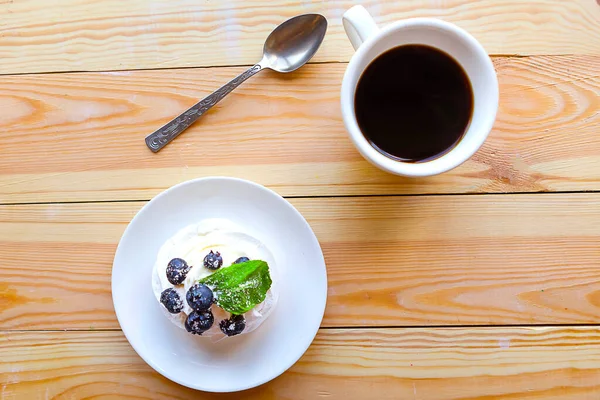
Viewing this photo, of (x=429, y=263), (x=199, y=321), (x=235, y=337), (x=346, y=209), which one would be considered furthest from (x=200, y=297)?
(x=429, y=263)

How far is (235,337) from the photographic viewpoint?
899 millimetres

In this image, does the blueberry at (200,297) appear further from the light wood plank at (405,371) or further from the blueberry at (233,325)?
the light wood plank at (405,371)

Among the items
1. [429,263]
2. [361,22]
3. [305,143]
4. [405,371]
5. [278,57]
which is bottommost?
[405,371]

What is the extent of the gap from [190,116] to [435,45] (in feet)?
1.41

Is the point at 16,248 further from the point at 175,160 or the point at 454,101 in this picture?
the point at 454,101

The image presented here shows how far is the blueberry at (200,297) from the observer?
79cm

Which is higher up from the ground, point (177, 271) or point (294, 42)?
point (294, 42)

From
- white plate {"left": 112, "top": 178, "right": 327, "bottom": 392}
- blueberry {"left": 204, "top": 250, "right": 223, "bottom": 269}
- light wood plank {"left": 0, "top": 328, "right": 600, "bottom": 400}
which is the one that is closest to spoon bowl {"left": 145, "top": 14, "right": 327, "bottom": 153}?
white plate {"left": 112, "top": 178, "right": 327, "bottom": 392}

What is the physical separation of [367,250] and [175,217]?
34cm

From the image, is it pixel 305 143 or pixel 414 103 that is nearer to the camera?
pixel 414 103

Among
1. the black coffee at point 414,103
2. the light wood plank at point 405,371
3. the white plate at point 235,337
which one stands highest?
the black coffee at point 414,103

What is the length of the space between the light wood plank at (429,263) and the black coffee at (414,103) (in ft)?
0.50

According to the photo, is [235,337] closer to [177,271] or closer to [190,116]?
[177,271]

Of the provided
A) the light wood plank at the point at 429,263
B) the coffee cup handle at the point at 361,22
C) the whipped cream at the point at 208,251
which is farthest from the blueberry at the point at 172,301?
the coffee cup handle at the point at 361,22
